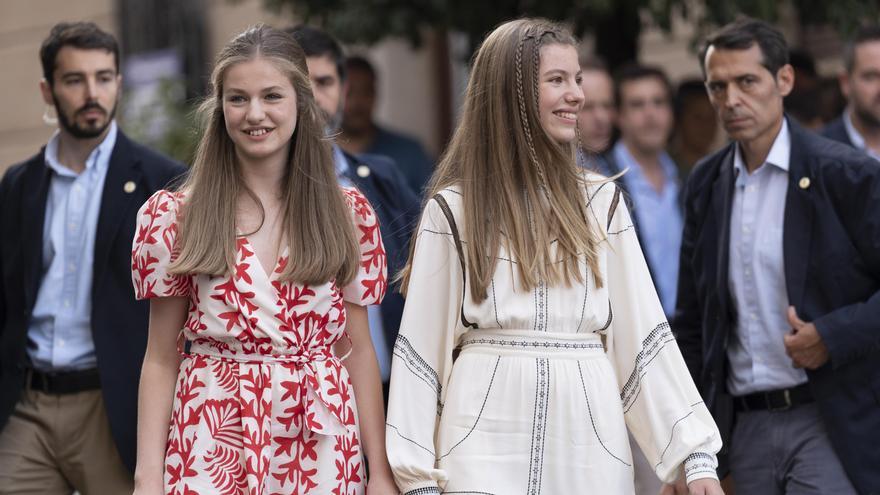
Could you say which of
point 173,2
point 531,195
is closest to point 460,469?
point 531,195

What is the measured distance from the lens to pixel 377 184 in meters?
6.65

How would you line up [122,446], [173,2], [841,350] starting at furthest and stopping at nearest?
[173,2] → [122,446] → [841,350]

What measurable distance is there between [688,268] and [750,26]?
96 centimetres

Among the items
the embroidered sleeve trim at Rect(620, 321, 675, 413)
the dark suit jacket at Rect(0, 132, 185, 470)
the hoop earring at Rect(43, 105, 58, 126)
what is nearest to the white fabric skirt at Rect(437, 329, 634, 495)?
the embroidered sleeve trim at Rect(620, 321, 675, 413)

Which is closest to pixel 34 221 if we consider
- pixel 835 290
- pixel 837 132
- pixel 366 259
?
pixel 366 259

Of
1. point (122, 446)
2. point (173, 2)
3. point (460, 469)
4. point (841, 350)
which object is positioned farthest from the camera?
point (173, 2)

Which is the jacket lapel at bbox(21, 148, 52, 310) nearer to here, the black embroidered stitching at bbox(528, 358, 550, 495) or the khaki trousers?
the khaki trousers

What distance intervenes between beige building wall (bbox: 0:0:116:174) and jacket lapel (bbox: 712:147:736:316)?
35.4ft

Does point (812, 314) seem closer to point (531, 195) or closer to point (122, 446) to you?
point (531, 195)

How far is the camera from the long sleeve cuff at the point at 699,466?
4.63m

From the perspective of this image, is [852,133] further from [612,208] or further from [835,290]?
[612,208]

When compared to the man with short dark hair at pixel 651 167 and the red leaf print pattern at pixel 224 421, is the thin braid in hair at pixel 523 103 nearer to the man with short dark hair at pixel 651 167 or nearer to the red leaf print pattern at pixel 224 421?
the red leaf print pattern at pixel 224 421

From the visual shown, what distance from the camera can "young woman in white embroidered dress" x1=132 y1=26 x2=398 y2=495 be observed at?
15.1 ft

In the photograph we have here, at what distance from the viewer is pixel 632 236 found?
4.89 meters
